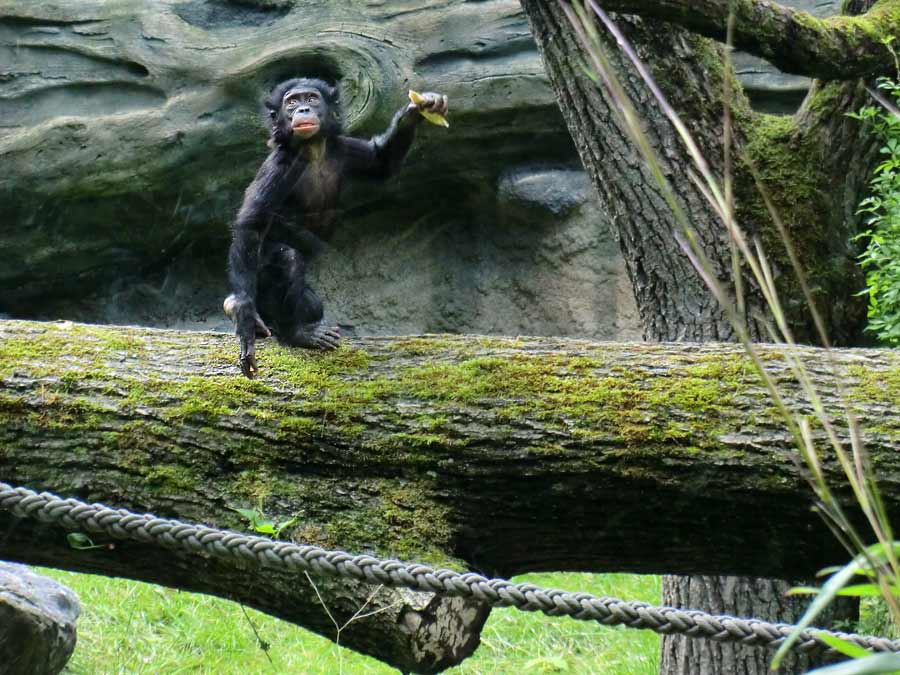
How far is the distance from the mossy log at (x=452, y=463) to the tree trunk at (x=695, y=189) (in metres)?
1.20

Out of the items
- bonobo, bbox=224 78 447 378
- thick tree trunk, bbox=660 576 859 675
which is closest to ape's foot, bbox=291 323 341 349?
bonobo, bbox=224 78 447 378

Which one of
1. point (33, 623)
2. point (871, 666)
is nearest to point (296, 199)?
point (33, 623)

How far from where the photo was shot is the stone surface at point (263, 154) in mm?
8750

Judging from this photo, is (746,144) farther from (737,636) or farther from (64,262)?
(64,262)

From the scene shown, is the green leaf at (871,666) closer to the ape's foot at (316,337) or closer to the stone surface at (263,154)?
the ape's foot at (316,337)

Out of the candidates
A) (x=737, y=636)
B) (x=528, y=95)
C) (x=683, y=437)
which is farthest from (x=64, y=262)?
(x=737, y=636)

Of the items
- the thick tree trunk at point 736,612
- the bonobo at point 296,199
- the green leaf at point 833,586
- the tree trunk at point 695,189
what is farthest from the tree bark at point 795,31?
the green leaf at point 833,586

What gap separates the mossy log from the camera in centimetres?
333

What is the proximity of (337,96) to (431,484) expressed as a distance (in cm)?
274

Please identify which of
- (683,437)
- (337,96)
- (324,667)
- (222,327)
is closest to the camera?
(683,437)

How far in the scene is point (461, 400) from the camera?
11.7ft

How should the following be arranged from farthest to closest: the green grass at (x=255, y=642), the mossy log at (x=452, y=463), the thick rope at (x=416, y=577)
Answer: the green grass at (x=255, y=642), the mossy log at (x=452, y=463), the thick rope at (x=416, y=577)

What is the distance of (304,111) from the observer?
16.7ft

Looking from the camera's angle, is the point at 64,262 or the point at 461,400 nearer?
the point at 461,400
